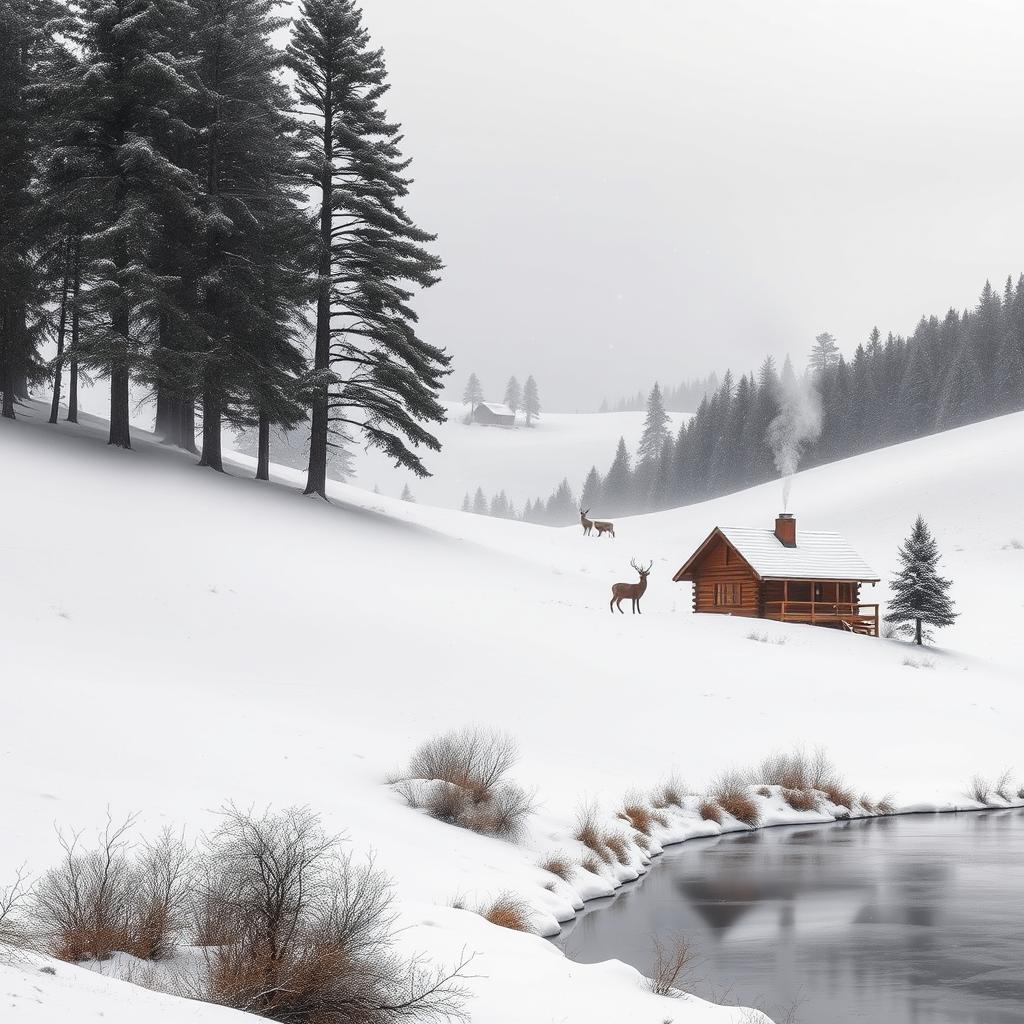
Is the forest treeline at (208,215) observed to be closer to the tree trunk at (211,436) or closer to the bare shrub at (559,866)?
the tree trunk at (211,436)

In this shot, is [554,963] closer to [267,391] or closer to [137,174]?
[267,391]

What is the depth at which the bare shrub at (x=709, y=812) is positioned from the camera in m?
20.5

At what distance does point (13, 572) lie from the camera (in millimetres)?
20469

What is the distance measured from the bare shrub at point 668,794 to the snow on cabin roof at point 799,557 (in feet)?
70.2

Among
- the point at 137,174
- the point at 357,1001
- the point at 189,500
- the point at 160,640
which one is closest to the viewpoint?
the point at 357,1001

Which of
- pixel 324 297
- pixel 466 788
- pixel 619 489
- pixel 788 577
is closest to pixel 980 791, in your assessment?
pixel 466 788

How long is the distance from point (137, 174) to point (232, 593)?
16.6 meters

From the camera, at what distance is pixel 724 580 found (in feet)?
147

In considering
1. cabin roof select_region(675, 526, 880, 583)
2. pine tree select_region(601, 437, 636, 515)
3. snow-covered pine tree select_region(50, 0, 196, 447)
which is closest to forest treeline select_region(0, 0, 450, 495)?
snow-covered pine tree select_region(50, 0, 196, 447)

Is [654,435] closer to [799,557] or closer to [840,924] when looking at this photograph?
[799,557]

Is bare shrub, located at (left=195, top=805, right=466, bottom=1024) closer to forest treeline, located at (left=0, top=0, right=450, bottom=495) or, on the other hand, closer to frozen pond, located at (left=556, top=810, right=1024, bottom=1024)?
frozen pond, located at (left=556, top=810, right=1024, bottom=1024)

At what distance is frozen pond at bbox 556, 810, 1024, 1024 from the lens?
424 inches

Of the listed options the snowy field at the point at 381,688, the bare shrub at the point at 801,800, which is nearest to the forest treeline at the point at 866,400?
the snowy field at the point at 381,688

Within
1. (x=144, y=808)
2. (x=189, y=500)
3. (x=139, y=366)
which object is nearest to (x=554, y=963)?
(x=144, y=808)
